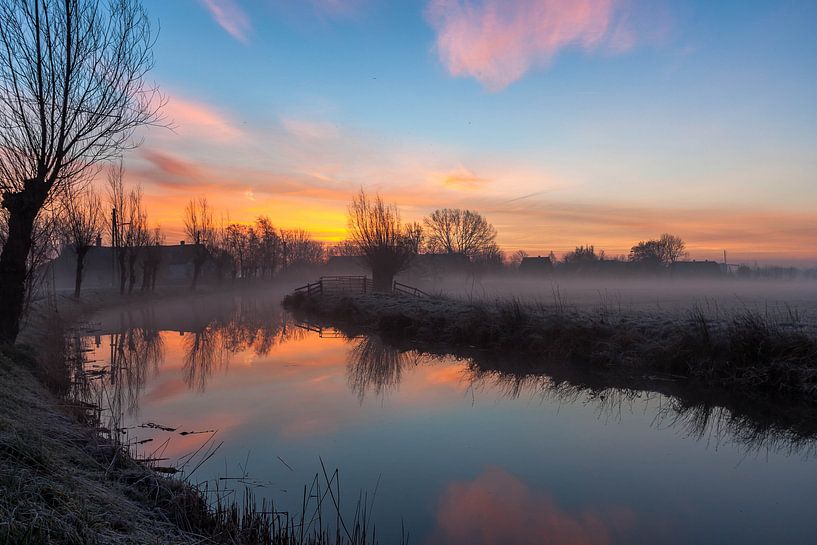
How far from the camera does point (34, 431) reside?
4.58m

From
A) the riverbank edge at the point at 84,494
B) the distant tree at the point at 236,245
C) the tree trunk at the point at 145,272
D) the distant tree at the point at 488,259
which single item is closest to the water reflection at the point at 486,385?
the riverbank edge at the point at 84,494

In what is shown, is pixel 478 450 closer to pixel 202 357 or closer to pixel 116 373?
pixel 116 373

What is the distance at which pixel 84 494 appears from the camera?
3.53m

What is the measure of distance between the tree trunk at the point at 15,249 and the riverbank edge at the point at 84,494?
3.51 m

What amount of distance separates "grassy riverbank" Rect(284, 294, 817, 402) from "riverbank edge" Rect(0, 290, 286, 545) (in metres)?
9.16

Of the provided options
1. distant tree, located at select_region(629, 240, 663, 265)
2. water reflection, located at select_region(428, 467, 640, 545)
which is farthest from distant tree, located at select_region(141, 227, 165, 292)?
distant tree, located at select_region(629, 240, 663, 265)

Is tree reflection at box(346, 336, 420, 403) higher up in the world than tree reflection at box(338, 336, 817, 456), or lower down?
lower down

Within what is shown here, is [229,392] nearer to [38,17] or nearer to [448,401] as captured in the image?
[448,401]

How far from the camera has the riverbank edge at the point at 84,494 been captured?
115 inches

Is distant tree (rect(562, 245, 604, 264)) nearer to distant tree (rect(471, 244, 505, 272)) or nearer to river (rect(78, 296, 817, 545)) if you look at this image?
distant tree (rect(471, 244, 505, 272))

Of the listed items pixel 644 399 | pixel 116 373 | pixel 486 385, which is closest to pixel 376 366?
pixel 486 385

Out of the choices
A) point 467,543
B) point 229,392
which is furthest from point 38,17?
point 467,543

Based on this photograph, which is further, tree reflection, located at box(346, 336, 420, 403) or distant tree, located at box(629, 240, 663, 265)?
distant tree, located at box(629, 240, 663, 265)

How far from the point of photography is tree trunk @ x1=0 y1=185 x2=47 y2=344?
29.9 ft
